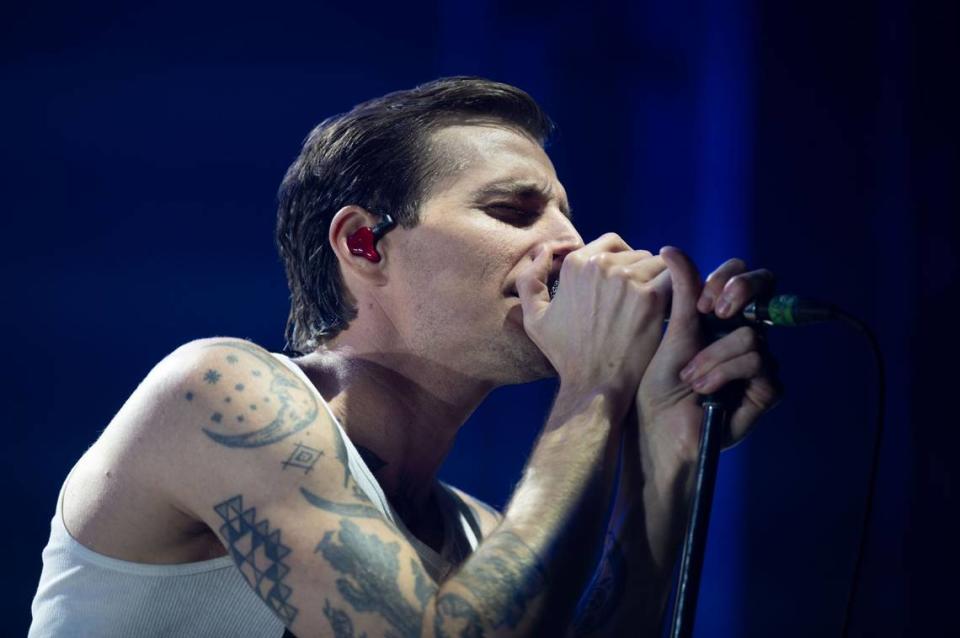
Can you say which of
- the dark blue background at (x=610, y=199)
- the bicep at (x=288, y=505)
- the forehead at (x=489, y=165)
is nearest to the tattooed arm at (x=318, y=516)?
the bicep at (x=288, y=505)

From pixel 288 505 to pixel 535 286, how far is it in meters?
0.64

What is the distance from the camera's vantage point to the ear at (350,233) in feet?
6.93

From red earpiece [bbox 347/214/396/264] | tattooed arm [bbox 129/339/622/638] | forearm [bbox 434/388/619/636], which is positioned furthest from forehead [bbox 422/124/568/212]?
tattooed arm [bbox 129/339/622/638]

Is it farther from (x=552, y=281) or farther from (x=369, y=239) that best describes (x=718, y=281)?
(x=369, y=239)

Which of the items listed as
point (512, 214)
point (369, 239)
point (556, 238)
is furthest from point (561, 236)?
point (369, 239)

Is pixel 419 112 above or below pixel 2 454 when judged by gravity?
above

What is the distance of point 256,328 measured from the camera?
8.90ft

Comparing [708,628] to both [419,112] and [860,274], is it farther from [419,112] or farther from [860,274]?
[419,112]

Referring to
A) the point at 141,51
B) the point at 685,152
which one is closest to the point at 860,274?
the point at 685,152

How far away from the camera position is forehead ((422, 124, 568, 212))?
80.4 inches

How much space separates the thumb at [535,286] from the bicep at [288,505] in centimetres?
45

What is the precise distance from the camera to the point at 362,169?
7.16ft

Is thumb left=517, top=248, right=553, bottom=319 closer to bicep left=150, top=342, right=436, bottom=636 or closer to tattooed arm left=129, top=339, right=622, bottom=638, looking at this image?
tattooed arm left=129, top=339, right=622, bottom=638

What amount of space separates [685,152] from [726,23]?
0.33 metres
